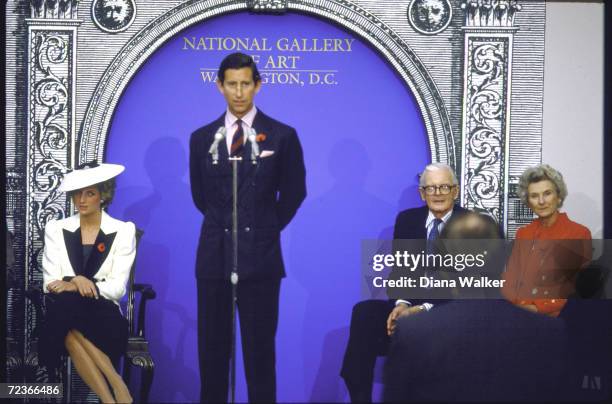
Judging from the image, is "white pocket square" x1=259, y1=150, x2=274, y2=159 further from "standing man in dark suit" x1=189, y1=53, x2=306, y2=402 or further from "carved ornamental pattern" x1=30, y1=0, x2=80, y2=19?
"carved ornamental pattern" x1=30, y1=0, x2=80, y2=19

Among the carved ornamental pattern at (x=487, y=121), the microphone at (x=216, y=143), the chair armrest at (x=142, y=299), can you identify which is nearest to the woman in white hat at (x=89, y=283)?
the chair armrest at (x=142, y=299)

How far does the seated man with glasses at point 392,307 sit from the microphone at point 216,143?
0.99 meters

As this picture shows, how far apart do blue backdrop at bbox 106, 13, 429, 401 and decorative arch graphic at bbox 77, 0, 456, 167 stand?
61 mm

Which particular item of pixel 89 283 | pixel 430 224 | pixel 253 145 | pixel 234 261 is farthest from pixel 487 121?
pixel 89 283

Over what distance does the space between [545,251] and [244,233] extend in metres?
1.50

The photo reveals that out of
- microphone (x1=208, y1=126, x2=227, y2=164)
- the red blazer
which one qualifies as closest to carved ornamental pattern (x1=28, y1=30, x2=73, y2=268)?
microphone (x1=208, y1=126, x2=227, y2=164)

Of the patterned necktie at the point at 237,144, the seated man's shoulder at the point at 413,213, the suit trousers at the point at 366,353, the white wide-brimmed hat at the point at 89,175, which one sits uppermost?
the patterned necktie at the point at 237,144

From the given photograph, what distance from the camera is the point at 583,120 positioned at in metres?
5.46

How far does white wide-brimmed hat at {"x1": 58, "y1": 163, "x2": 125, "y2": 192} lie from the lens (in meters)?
5.21

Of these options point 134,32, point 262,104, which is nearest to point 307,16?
point 262,104

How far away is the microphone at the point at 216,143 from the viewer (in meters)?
4.85

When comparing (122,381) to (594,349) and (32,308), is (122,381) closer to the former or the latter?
(32,308)

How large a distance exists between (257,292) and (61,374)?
3.59ft

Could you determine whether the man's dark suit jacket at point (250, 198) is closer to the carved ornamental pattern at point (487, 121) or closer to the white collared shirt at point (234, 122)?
the white collared shirt at point (234, 122)
